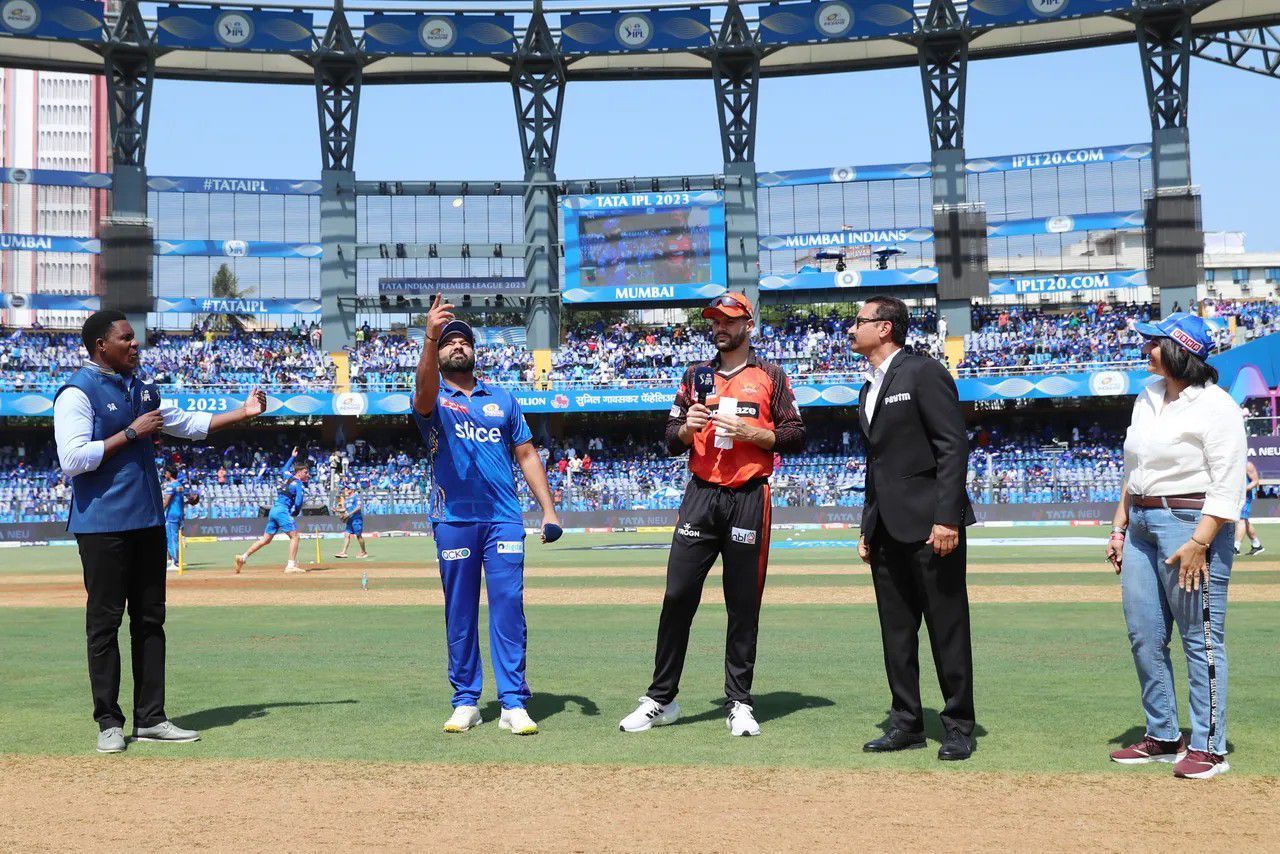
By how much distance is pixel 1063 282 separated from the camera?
48656mm

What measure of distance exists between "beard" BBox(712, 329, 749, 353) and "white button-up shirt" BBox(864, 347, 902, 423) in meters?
0.85

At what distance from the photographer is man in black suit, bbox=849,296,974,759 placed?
6.25 metres

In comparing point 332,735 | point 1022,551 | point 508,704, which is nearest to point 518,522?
point 508,704

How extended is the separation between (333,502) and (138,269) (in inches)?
584

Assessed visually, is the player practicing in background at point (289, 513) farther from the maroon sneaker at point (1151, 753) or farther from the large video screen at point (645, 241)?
the large video screen at point (645, 241)

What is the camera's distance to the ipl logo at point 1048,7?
4572cm

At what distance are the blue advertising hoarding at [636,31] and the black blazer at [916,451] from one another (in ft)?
143

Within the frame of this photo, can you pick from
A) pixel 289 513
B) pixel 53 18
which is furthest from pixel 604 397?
pixel 289 513

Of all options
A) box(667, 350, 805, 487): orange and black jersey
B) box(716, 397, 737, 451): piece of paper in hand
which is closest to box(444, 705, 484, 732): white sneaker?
box(667, 350, 805, 487): orange and black jersey

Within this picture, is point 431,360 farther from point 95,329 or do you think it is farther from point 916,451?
point 916,451

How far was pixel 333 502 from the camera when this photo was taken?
1578 inches

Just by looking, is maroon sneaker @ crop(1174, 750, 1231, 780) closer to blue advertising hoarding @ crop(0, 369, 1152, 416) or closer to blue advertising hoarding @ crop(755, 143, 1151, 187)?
blue advertising hoarding @ crop(0, 369, 1152, 416)

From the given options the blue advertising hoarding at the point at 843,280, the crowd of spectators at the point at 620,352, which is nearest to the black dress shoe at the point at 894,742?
the crowd of spectators at the point at 620,352

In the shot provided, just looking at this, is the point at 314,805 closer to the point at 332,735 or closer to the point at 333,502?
the point at 332,735
